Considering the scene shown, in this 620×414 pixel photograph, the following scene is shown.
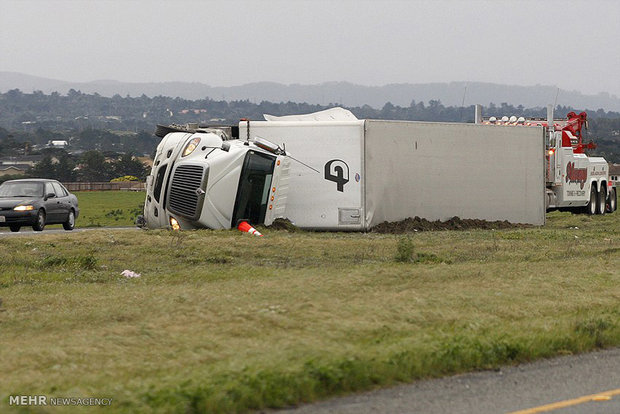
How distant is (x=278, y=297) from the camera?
12000 millimetres

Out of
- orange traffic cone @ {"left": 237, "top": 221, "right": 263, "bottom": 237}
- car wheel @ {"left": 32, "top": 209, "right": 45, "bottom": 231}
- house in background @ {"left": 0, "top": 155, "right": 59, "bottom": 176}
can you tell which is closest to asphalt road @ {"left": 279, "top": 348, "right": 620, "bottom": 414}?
orange traffic cone @ {"left": 237, "top": 221, "right": 263, "bottom": 237}

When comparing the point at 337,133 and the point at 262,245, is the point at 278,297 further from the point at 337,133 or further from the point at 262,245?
the point at 337,133

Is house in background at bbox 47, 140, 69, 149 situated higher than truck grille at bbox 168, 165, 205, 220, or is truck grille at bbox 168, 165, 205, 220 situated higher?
truck grille at bbox 168, 165, 205, 220

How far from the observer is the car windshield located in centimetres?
2925

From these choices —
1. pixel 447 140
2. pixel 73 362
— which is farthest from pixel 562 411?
pixel 447 140

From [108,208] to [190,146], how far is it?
38.5 meters

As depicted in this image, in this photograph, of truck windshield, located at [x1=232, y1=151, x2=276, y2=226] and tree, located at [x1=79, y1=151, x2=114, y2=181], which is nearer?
truck windshield, located at [x1=232, y1=151, x2=276, y2=226]

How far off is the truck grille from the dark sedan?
6458 millimetres

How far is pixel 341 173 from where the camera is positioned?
83.1 ft

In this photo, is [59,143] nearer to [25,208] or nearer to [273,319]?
[25,208]

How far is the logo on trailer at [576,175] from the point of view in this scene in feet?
117

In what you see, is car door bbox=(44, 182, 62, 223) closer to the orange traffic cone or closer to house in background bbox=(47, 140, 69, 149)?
the orange traffic cone

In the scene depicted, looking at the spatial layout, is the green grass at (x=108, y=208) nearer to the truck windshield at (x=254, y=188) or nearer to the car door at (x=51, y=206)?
the car door at (x=51, y=206)

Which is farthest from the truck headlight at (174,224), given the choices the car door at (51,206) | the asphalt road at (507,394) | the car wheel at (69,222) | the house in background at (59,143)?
the house in background at (59,143)
